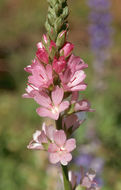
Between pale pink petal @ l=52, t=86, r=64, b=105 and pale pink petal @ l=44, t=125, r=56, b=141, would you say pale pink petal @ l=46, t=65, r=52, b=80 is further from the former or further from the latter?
pale pink petal @ l=44, t=125, r=56, b=141

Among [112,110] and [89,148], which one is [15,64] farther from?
[89,148]

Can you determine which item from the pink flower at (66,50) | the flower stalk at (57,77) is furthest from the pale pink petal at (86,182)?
the pink flower at (66,50)

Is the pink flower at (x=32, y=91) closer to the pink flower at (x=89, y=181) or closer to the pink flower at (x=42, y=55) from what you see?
the pink flower at (x=42, y=55)

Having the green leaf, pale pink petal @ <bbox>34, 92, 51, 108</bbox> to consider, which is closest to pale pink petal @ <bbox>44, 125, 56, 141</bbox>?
pale pink petal @ <bbox>34, 92, 51, 108</bbox>

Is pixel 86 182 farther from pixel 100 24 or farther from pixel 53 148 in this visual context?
pixel 100 24

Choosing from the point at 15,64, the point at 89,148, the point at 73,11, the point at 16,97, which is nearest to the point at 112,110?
the point at 89,148

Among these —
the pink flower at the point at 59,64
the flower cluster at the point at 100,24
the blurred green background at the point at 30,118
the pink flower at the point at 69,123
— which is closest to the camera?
the pink flower at the point at 59,64
